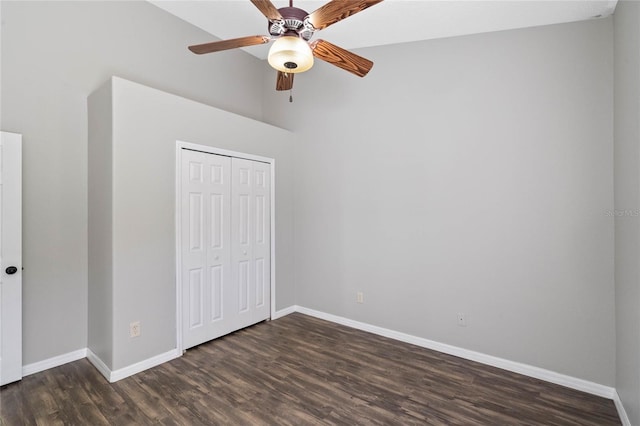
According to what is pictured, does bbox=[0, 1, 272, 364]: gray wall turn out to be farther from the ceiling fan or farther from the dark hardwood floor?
the ceiling fan

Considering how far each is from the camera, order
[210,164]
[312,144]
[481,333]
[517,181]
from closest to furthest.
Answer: [517,181] → [481,333] → [210,164] → [312,144]

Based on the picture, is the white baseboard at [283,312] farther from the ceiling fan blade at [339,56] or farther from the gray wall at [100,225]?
the ceiling fan blade at [339,56]

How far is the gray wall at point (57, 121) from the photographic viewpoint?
2.63 meters

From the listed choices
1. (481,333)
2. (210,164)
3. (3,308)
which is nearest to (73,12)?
(210,164)

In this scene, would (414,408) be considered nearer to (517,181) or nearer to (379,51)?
(517,181)

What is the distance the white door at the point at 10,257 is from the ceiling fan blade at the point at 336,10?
2596mm

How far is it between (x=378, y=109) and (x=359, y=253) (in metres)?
1.68

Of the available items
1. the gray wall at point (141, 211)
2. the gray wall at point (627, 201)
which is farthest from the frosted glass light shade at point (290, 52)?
the gray wall at point (627, 201)

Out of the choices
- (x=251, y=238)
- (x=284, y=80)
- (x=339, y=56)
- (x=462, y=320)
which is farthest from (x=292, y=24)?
(x=462, y=320)

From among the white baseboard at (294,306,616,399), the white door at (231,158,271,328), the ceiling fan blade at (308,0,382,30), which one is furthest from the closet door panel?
the ceiling fan blade at (308,0,382,30)

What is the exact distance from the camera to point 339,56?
2.12 meters

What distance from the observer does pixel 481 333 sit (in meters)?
2.97

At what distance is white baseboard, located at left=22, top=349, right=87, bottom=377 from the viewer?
8.64 feet

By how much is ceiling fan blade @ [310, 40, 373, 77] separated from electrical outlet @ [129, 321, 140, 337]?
8.70ft
